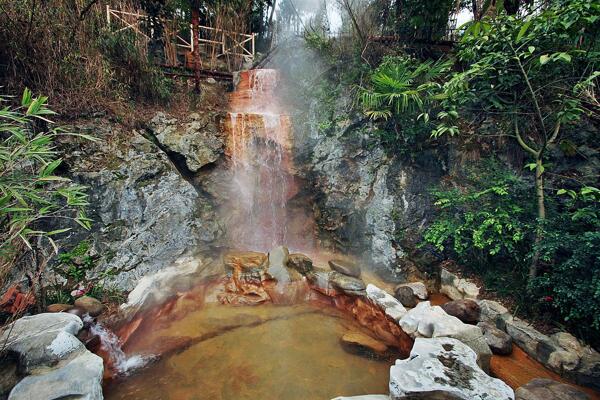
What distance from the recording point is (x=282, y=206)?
6504 millimetres

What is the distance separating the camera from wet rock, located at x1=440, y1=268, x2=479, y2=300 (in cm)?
414

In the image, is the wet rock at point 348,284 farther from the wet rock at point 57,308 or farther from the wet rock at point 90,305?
the wet rock at point 57,308

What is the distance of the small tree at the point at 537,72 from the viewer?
3.25 meters

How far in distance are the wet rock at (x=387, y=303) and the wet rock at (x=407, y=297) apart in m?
0.41

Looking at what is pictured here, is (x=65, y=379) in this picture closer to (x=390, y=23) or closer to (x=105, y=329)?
(x=105, y=329)

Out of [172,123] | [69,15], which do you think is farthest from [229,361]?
[69,15]

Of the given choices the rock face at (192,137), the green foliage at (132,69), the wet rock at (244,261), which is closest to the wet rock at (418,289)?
the wet rock at (244,261)

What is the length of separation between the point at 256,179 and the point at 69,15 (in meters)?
4.26

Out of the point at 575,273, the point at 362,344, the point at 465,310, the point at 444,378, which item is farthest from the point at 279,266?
the point at 575,273

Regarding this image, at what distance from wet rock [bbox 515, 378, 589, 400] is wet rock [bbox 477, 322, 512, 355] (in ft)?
2.00

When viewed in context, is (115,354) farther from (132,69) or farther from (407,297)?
(132,69)

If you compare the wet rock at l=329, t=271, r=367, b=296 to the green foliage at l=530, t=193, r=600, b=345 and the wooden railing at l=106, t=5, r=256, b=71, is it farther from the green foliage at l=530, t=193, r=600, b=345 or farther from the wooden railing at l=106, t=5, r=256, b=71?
the wooden railing at l=106, t=5, r=256, b=71

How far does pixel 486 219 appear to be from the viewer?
3.89 metres

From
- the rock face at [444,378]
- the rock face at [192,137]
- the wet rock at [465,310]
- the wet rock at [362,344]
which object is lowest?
the wet rock at [362,344]
